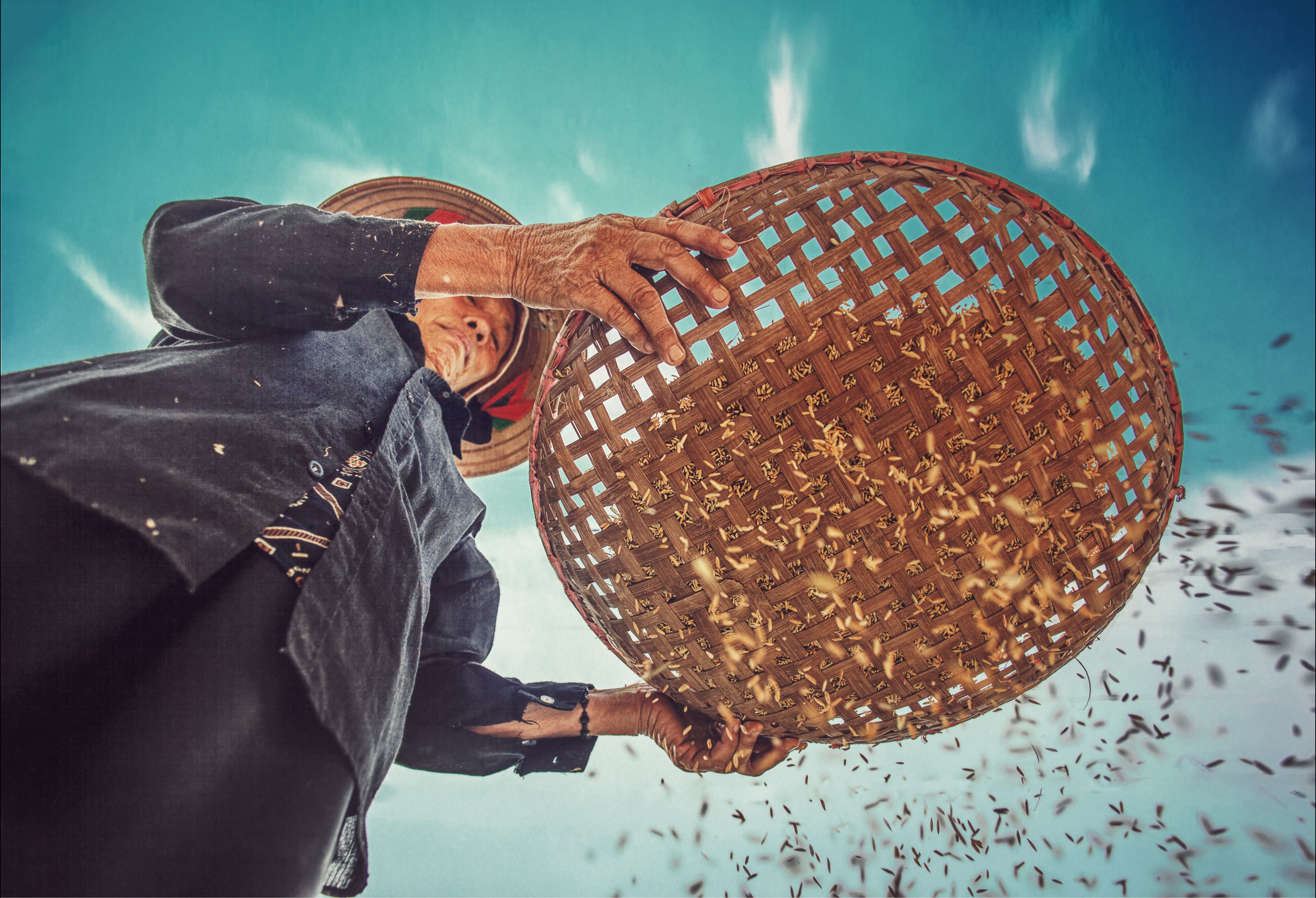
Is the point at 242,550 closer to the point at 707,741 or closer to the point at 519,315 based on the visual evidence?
the point at 707,741

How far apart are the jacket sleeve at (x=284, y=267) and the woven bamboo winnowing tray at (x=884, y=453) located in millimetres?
291

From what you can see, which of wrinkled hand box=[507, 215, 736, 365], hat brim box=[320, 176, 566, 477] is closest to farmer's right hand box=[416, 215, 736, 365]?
wrinkled hand box=[507, 215, 736, 365]

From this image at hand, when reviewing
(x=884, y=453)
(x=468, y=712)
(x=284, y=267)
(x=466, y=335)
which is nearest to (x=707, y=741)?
(x=468, y=712)

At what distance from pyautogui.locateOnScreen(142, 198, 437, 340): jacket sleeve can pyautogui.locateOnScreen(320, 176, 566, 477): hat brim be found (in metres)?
0.56

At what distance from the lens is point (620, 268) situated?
671 mm

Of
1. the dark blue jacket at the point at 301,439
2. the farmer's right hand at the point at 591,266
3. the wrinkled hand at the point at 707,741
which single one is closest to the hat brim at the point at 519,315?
the dark blue jacket at the point at 301,439

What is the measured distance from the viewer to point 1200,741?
1384mm

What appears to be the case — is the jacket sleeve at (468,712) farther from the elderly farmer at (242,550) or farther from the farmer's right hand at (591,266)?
the farmer's right hand at (591,266)

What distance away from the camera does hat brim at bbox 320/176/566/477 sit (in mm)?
1378

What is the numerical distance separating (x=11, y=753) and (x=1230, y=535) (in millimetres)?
1734

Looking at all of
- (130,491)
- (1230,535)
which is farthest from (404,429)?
(1230,535)

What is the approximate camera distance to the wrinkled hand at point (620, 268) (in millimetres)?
637

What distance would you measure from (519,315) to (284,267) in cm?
70

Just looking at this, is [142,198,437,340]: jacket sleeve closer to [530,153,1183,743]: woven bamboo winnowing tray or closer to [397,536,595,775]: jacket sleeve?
[530,153,1183,743]: woven bamboo winnowing tray
